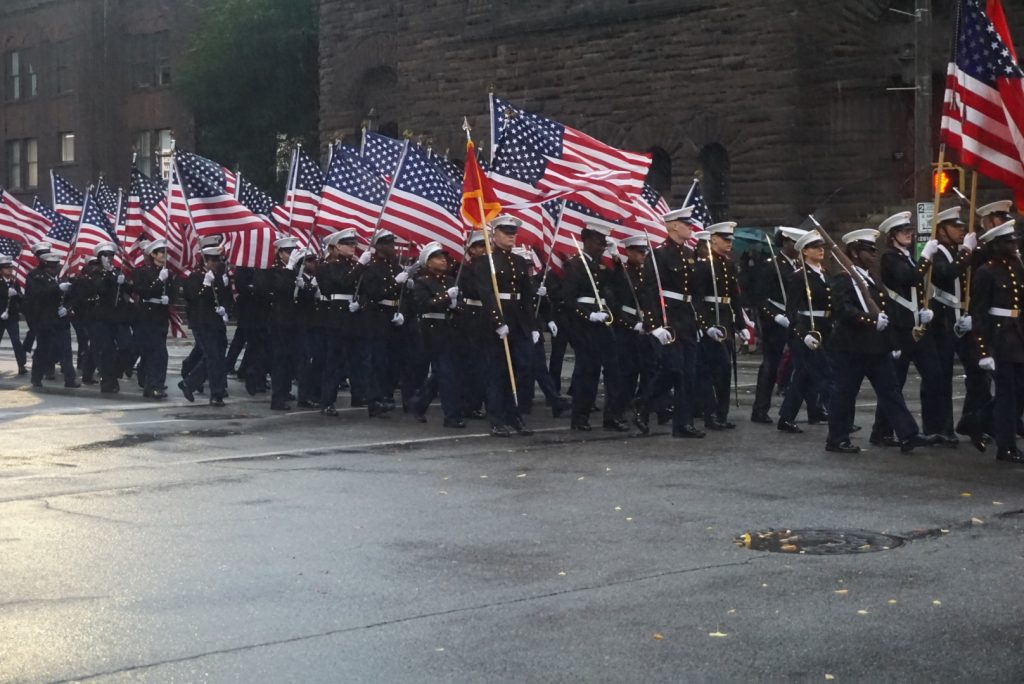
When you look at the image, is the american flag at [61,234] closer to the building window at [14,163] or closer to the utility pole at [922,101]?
the utility pole at [922,101]

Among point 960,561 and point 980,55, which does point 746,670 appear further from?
point 980,55

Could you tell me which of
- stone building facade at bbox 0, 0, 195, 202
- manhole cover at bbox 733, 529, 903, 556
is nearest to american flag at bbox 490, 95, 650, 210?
manhole cover at bbox 733, 529, 903, 556

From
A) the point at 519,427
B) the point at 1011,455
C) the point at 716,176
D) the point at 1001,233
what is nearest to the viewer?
the point at 1011,455

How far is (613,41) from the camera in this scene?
116 ft

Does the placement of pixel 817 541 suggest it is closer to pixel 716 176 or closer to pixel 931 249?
pixel 931 249

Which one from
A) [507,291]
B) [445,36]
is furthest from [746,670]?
[445,36]

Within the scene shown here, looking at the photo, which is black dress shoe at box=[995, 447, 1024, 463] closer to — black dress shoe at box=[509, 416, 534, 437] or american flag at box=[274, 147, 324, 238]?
black dress shoe at box=[509, 416, 534, 437]

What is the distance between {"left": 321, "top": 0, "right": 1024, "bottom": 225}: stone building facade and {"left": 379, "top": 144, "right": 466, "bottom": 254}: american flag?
51.9ft

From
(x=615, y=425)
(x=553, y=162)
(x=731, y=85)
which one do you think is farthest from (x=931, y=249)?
(x=731, y=85)

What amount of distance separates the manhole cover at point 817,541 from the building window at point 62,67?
2137 inches

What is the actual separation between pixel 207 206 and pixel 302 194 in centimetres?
149

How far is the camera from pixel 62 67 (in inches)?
2393

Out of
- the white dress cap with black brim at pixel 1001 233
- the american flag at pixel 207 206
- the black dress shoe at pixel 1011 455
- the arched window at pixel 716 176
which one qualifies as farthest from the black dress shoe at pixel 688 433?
the arched window at pixel 716 176

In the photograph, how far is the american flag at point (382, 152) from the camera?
1917cm
